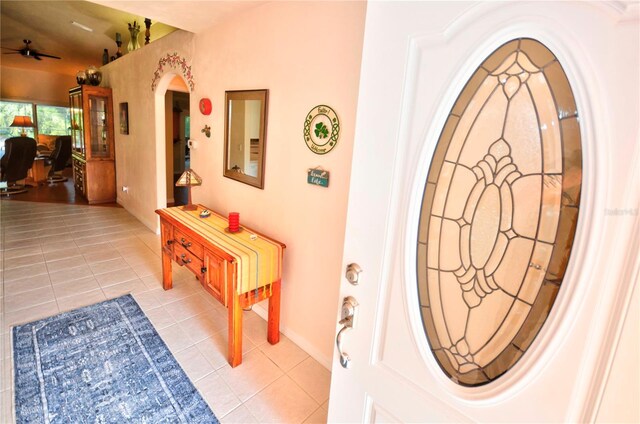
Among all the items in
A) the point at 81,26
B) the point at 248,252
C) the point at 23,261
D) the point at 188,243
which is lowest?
the point at 23,261

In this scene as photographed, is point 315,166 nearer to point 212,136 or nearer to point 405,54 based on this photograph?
point 405,54

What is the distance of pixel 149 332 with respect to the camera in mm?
2326

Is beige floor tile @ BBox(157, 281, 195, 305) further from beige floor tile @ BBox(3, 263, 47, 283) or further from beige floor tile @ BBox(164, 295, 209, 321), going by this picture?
beige floor tile @ BBox(3, 263, 47, 283)

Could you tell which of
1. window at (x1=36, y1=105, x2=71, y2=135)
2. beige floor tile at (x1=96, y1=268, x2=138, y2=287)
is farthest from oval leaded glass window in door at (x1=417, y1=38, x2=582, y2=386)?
window at (x1=36, y1=105, x2=71, y2=135)

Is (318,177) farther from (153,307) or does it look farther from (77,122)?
(77,122)

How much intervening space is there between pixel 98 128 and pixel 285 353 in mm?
5399

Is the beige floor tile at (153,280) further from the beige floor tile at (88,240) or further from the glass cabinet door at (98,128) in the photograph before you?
the glass cabinet door at (98,128)

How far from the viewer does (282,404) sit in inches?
71.4

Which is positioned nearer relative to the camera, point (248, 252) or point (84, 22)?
point (248, 252)

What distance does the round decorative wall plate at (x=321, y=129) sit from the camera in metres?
1.84

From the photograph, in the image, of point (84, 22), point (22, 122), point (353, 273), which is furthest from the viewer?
point (22, 122)

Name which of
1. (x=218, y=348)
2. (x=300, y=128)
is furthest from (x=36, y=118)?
(x=300, y=128)

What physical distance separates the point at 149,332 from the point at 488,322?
2371 millimetres

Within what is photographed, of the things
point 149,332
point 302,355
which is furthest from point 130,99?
point 302,355
